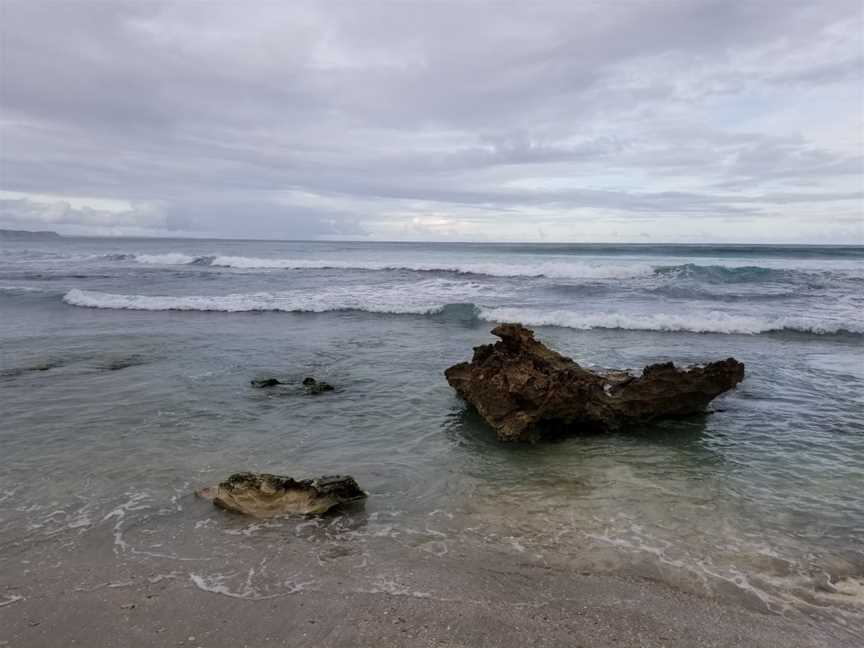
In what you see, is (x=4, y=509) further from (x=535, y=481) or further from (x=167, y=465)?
(x=535, y=481)

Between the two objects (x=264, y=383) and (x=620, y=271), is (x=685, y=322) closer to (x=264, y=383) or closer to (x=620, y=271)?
(x=264, y=383)

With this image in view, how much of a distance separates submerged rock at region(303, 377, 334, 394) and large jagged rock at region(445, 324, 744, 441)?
2279 millimetres

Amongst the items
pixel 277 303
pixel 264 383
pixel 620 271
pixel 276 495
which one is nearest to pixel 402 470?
pixel 276 495

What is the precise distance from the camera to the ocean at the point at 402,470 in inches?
172

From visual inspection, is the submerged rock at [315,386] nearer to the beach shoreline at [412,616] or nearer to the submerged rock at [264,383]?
the submerged rock at [264,383]

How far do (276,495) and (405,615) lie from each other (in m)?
1.93

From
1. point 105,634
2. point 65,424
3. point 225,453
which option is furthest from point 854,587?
point 65,424

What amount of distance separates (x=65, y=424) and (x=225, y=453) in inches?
99.8

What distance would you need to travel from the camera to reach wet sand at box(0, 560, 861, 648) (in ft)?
11.8

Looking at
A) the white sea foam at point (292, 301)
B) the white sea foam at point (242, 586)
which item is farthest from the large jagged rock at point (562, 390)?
the white sea foam at point (292, 301)

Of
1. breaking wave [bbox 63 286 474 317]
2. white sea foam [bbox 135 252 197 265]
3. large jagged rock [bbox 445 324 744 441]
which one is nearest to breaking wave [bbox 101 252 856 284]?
white sea foam [bbox 135 252 197 265]

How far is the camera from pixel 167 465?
6.30 meters

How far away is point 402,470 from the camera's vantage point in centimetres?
625

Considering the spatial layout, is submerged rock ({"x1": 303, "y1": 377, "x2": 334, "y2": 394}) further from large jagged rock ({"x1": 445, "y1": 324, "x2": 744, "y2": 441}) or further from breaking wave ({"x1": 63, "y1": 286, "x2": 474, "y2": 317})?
breaking wave ({"x1": 63, "y1": 286, "x2": 474, "y2": 317})
